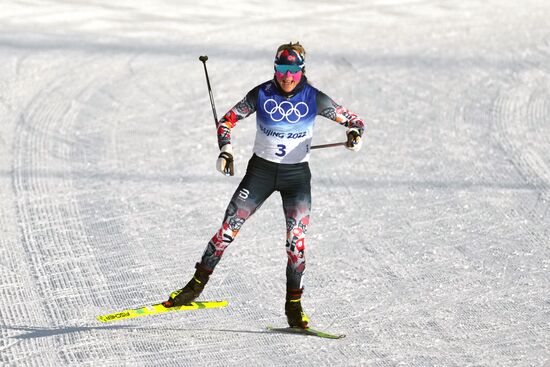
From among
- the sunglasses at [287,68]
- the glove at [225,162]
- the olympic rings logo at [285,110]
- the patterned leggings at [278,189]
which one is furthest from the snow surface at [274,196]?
the sunglasses at [287,68]

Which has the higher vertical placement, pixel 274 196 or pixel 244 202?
pixel 244 202

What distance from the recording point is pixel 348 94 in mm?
11992

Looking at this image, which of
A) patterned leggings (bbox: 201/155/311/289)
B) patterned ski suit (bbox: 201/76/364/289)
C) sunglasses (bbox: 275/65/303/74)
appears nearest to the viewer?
sunglasses (bbox: 275/65/303/74)

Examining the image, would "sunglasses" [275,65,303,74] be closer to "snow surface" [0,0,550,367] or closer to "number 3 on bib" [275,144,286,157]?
"number 3 on bib" [275,144,286,157]

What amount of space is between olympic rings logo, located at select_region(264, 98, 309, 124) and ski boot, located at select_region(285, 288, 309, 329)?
112cm

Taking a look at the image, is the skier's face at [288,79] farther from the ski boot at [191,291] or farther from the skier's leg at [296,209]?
the ski boot at [191,291]

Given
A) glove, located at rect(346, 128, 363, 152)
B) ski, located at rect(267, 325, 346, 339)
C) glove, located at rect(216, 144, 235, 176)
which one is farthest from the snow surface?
glove, located at rect(346, 128, 363, 152)

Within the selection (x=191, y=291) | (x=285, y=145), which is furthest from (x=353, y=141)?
(x=191, y=291)

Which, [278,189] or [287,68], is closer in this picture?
[287,68]

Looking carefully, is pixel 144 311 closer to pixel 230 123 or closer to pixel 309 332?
pixel 309 332

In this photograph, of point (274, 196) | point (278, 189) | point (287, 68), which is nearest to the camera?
point (287, 68)

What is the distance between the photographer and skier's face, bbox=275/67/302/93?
269 inches

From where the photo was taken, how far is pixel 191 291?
24.0 ft

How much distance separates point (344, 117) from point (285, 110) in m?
0.42
